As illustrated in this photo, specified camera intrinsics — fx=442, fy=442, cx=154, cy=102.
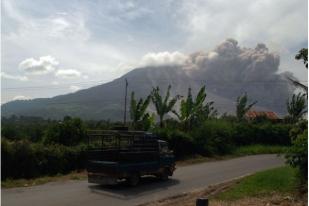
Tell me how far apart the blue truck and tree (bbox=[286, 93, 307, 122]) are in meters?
36.5

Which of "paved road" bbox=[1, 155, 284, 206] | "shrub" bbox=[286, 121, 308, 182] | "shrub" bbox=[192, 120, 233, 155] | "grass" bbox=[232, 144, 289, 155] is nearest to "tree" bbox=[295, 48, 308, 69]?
"shrub" bbox=[286, 121, 308, 182]

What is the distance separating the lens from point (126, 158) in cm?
1770

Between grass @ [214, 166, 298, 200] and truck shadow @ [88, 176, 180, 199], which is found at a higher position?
grass @ [214, 166, 298, 200]

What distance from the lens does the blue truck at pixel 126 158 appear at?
16688mm

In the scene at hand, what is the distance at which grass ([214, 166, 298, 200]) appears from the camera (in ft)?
47.2

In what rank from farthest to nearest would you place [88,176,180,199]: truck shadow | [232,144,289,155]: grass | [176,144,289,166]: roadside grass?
[232,144,289,155]: grass, [176,144,289,166]: roadside grass, [88,176,180,199]: truck shadow

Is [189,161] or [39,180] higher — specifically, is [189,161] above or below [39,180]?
below

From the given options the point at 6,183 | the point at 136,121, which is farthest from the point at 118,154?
the point at 136,121

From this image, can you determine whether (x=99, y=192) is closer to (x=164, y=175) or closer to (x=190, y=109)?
(x=164, y=175)

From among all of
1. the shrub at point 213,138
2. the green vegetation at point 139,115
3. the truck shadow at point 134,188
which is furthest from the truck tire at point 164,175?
the green vegetation at point 139,115

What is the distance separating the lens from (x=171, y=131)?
3130cm

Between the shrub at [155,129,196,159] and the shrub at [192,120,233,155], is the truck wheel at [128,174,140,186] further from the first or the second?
the shrub at [192,120,233,155]

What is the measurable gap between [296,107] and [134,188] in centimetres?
4073

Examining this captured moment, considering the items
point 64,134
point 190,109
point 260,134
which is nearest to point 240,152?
point 190,109
